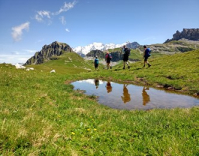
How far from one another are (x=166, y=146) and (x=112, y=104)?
849 cm

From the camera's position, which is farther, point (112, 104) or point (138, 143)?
point (112, 104)

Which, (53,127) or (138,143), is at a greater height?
(53,127)

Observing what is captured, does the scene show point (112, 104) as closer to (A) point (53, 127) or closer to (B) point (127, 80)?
(A) point (53, 127)

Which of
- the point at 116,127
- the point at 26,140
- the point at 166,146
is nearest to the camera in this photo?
the point at 26,140

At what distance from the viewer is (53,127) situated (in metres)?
7.22

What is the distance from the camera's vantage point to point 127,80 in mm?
26641

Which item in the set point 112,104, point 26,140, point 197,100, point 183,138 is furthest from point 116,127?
point 197,100

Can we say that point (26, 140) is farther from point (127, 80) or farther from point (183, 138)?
point (127, 80)

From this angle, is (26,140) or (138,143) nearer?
(26,140)

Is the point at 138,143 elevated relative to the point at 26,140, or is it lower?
lower

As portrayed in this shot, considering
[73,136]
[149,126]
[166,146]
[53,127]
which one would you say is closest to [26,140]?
[53,127]

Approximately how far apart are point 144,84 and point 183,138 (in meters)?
17.3

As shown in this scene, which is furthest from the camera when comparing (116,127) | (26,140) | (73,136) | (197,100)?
(197,100)

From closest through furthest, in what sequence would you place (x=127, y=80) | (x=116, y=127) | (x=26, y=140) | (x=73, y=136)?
(x=26, y=140), (x=73, y=136), (x=116, y=127), (x=127, y=80)
